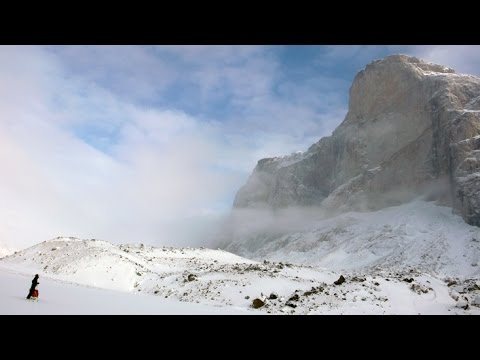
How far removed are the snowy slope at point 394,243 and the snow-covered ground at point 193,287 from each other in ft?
157

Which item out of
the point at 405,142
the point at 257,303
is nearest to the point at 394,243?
the point at 405,142

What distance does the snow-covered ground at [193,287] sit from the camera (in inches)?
915

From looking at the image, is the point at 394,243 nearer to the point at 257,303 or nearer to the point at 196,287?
the point at 196,287

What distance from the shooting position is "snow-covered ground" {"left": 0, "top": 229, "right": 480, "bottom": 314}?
2325 cm

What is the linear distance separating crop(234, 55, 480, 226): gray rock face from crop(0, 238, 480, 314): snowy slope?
271 feet

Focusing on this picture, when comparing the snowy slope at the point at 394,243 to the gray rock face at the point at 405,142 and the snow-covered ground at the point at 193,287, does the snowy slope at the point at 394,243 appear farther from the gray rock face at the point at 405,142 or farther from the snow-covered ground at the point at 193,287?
the snow-covered ground at the point at 193,287

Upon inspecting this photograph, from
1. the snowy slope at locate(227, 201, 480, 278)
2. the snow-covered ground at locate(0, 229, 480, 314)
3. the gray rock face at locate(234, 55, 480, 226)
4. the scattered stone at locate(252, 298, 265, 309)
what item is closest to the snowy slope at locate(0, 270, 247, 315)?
the snow-covered ground at locate(0, 229, 480, 314)

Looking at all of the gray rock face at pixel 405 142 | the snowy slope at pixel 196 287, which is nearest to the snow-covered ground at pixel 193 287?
the snowy slope at pixel 196 287

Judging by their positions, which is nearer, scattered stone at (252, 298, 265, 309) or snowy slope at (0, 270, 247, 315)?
snowy slope at (0, 270, 247, 315)

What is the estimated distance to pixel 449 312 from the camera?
25453mm

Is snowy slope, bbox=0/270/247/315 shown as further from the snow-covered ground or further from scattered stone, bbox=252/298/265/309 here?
scattered stone, bbox=252/298/265/309
